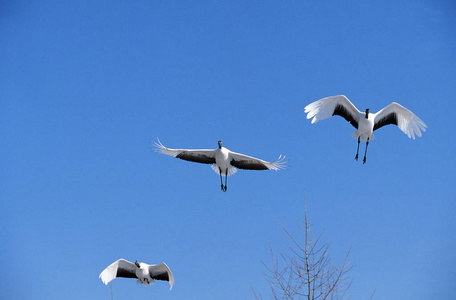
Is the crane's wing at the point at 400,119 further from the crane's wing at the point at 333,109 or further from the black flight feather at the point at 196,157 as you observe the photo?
the black flight feather at the point at 196,157

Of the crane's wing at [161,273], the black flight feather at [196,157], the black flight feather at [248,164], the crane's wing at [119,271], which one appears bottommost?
the crane's wing at [161,273]

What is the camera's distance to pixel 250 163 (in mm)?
22172

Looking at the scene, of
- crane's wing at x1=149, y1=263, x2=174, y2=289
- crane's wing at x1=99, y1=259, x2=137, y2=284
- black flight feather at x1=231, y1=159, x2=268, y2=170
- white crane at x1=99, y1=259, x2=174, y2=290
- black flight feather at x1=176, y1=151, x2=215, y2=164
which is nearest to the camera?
black flight feather at x1=231, y1=159, x2=268, y2=170

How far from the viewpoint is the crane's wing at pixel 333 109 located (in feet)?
70.2

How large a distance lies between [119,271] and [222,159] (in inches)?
271

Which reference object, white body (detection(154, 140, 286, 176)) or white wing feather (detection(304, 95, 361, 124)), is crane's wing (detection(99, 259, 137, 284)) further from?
white wing feather (detection(304, 95, 361, 124))

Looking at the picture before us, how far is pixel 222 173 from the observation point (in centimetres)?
2305

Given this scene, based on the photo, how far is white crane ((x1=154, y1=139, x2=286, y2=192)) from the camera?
860 inches

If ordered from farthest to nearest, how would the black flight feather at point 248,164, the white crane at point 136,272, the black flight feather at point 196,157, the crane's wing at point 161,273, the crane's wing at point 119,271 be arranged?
the crane's wing at point 119,271, the white crane at point 136,272, the crane's wing at point 161,273, the black flight feather at point 196,157, the black flight feather at point 248,164

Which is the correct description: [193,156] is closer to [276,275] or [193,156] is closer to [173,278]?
[173,278]

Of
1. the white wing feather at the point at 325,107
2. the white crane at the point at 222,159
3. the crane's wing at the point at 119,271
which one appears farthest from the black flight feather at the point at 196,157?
the crane's wing at the point at 119,271

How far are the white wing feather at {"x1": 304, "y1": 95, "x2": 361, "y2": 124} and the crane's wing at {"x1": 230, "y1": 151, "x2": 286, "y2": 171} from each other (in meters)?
2.20

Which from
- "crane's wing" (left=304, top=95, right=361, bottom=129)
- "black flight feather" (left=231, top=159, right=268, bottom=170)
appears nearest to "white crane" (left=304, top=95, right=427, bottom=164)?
"crane's wing" (left=304, top=95, right=361, bottom=129)

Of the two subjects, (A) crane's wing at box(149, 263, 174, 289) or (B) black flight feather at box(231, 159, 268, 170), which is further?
(A) crane's wing at box(149, 263, 174, 289)
